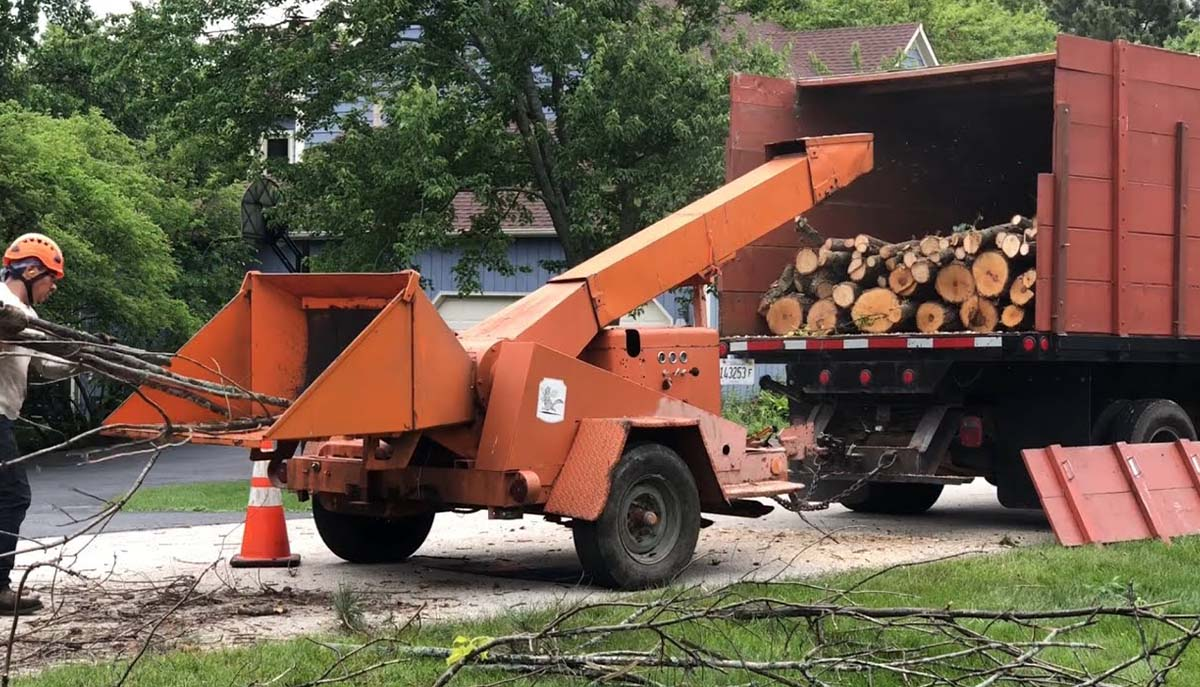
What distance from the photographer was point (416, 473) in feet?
28.9

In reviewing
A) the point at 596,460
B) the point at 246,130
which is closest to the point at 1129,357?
the point at 596,460

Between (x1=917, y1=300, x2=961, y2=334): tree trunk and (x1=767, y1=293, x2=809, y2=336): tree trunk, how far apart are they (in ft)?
3.14

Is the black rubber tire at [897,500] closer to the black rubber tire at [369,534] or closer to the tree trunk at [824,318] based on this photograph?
the tree trunk at [824,318]

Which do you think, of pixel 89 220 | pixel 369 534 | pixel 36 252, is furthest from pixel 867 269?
pixel 89 220

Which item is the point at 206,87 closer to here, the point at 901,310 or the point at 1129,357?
the point at 901,310

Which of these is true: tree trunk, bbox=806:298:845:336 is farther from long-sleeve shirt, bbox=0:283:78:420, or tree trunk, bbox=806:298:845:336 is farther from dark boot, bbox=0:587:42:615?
dark boot, bbox=0:587:42:615

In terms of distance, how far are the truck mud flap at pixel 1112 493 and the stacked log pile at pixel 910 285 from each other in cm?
110

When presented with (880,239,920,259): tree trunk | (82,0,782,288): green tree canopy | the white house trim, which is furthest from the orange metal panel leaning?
the white house trim

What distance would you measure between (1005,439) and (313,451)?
17.1ft

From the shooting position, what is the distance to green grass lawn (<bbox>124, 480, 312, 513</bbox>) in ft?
47.4

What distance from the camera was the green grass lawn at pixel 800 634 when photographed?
223 inches

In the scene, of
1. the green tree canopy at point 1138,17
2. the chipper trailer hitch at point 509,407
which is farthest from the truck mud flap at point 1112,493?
the green tree canopy at point 1138,17

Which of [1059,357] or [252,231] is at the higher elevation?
[252,231]

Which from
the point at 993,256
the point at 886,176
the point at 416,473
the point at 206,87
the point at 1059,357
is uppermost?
the point at 206,87
